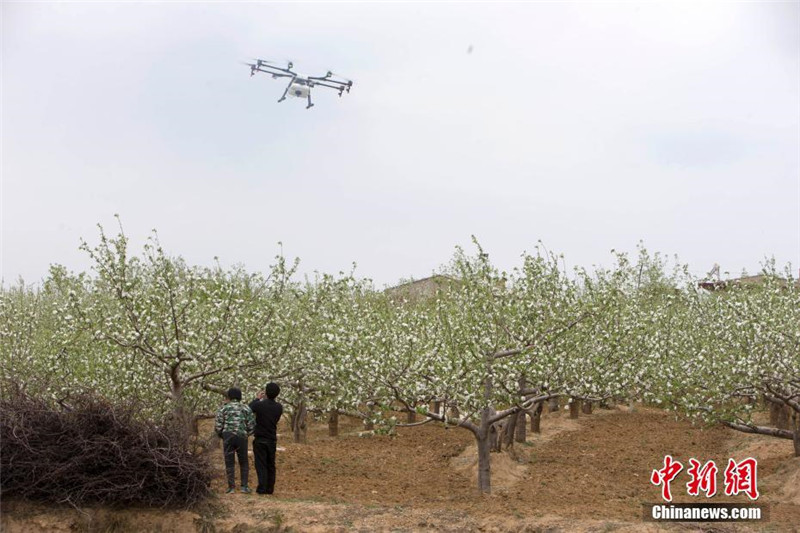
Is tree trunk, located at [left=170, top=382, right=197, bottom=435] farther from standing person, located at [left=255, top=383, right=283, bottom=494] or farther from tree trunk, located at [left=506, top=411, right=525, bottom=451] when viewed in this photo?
tree trunk, located at [left=506, top=411, right=525, bottom=451]

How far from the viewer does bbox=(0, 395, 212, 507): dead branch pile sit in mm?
12625

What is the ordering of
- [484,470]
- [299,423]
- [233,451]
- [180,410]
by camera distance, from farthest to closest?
[299,423] → [484,470] → [180,410] → [233,451]

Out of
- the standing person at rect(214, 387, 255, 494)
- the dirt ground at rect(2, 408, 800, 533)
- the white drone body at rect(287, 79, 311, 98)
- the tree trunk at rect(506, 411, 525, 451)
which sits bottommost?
the dirt ground at rect(2, 408, 800, 533)

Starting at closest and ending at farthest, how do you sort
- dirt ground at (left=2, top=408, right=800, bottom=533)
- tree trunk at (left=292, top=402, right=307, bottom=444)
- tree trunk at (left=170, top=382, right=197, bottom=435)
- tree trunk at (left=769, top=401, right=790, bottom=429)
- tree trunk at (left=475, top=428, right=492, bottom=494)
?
1. dirt ground at (left=2, top=408, right=800, bottom=533)
2. tree trunk at (left=170, top=382, right=197, bottom=435)
3. tree trunk at (left=475, top=428, right=492, bottom=494)
4. tree trunk at (left=769, top=401, right=790, bottom=429)
5. tree trunk at (left=292, top=402, right=307, bottom=444)

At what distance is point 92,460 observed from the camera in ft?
41.8

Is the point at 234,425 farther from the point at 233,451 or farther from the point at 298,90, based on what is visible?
the point at 298,90

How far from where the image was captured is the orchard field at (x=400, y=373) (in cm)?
1302

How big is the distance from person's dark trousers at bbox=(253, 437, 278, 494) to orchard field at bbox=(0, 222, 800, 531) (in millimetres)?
381

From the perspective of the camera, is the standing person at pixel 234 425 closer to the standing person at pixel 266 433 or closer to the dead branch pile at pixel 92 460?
the standing person at pixel 266 433

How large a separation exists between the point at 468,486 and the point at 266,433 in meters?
6.16

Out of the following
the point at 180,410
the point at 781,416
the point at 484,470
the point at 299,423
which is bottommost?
the point at 484,470

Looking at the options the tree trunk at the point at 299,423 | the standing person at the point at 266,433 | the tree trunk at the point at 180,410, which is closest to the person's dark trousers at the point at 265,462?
the standing person at the point at 266,433

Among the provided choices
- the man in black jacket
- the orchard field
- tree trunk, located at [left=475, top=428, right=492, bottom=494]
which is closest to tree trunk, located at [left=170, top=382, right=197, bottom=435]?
the orchard field

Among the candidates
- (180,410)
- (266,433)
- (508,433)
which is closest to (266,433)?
(266,433)
